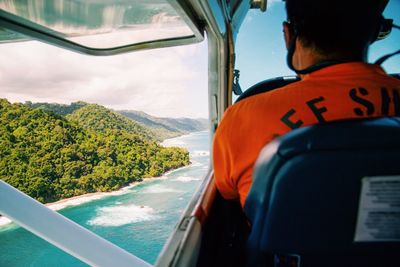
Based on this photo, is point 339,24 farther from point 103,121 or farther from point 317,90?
point 103,121

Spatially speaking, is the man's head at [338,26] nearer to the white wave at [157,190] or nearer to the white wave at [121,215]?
the white wave at [121,215]

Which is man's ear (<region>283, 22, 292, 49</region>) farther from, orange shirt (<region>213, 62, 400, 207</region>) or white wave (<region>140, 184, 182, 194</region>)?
white wave (<region>140, 184, 182, 194</region>)

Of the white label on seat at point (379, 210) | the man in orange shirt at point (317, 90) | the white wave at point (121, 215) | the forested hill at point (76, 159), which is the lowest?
the white wave at point (121, 215)

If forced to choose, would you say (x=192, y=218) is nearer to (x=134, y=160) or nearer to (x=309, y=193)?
(x=309, y=193)

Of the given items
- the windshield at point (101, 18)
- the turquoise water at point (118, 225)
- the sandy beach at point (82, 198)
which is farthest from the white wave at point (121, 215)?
the windshield at point (101, 18)

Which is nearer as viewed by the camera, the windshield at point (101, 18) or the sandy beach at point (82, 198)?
the windshield at point (101, 18)

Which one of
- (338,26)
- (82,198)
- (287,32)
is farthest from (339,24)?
(82,198)
